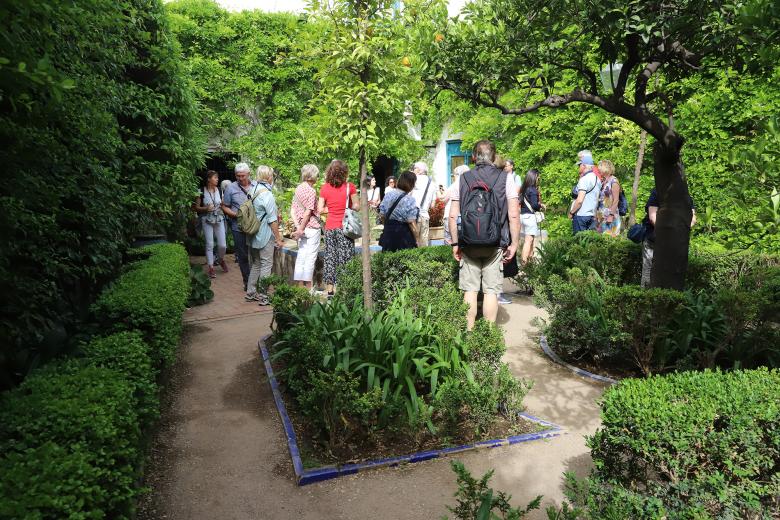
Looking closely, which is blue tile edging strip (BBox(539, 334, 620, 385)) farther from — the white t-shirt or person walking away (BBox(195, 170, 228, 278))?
person walking away (BBox(195, 170, 228, 278))

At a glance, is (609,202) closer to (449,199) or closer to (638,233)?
(638,233)

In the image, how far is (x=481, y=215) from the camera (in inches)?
213

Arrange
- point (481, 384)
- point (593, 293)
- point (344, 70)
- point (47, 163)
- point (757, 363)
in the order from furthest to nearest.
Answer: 1. point (593, 293)
2. point (344, 70)
3. point (757, 363)
4. point (481, 384)
5. point (47, 163)

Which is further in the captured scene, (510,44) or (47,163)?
(510,44)

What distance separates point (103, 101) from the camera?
4.36 meters

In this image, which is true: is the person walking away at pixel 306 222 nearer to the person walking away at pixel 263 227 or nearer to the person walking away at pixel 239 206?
the person walking away at pixel 263 227

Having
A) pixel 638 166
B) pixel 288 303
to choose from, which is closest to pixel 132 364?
pixel 288 303

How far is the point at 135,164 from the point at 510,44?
4.18m

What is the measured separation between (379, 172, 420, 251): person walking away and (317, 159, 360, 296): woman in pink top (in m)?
0.68

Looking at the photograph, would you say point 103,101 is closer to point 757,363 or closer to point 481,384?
point 481,384

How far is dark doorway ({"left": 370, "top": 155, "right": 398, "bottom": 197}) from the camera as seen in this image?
64.0 ft

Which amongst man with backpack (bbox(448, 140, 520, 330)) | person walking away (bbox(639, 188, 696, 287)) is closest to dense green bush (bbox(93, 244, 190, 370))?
man with backpack (bbox(448, 140, 520, 330))

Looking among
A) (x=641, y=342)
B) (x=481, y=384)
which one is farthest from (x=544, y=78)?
(x=481, y=384)

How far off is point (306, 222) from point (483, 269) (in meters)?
3.12
